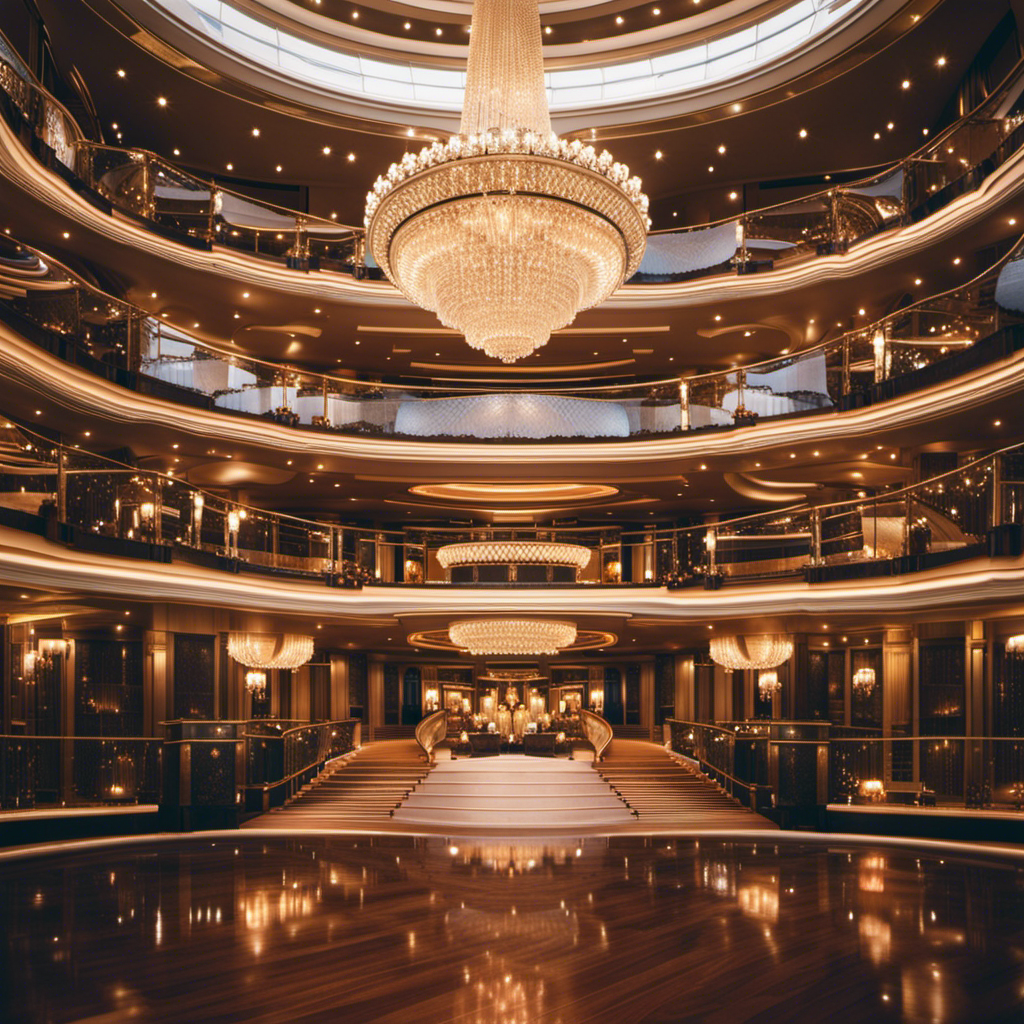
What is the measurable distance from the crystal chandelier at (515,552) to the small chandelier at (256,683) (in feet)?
18.5

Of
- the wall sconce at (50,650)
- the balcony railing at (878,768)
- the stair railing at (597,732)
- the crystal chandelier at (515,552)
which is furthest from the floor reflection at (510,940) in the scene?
the stair railing at (597,732)

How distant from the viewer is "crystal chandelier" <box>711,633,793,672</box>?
15570mm

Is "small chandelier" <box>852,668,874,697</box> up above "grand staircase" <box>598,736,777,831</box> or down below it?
above

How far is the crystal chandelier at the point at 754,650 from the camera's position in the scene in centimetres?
1557

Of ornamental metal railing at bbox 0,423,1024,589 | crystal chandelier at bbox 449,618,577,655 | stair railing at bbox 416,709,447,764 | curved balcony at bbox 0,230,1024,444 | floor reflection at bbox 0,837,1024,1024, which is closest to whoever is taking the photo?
floor reflection at bbox 0,837,1024,1024

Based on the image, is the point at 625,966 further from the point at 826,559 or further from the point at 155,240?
the point at 155,240

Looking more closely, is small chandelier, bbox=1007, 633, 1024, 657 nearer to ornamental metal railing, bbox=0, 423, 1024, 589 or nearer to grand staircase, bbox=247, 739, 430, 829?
ornamental metal railing, bbox=0, 423, 1024, 589

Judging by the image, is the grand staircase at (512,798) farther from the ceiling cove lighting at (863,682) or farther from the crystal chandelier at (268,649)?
the ceiling cove lighting at (863,682)

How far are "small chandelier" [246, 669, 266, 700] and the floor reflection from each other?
31.4ft

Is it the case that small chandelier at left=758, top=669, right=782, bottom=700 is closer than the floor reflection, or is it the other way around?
the floor reflection

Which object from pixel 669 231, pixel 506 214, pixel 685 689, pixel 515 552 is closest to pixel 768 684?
pixel 685 689

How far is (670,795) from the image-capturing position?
1528cm

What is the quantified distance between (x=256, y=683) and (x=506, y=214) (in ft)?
46.1

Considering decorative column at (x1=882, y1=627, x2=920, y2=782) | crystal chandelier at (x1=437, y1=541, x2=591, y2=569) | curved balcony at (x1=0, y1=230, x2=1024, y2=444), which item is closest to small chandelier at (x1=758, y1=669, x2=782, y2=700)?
decorative column at (x1=882, y1=627, x2=920, y2=782)
